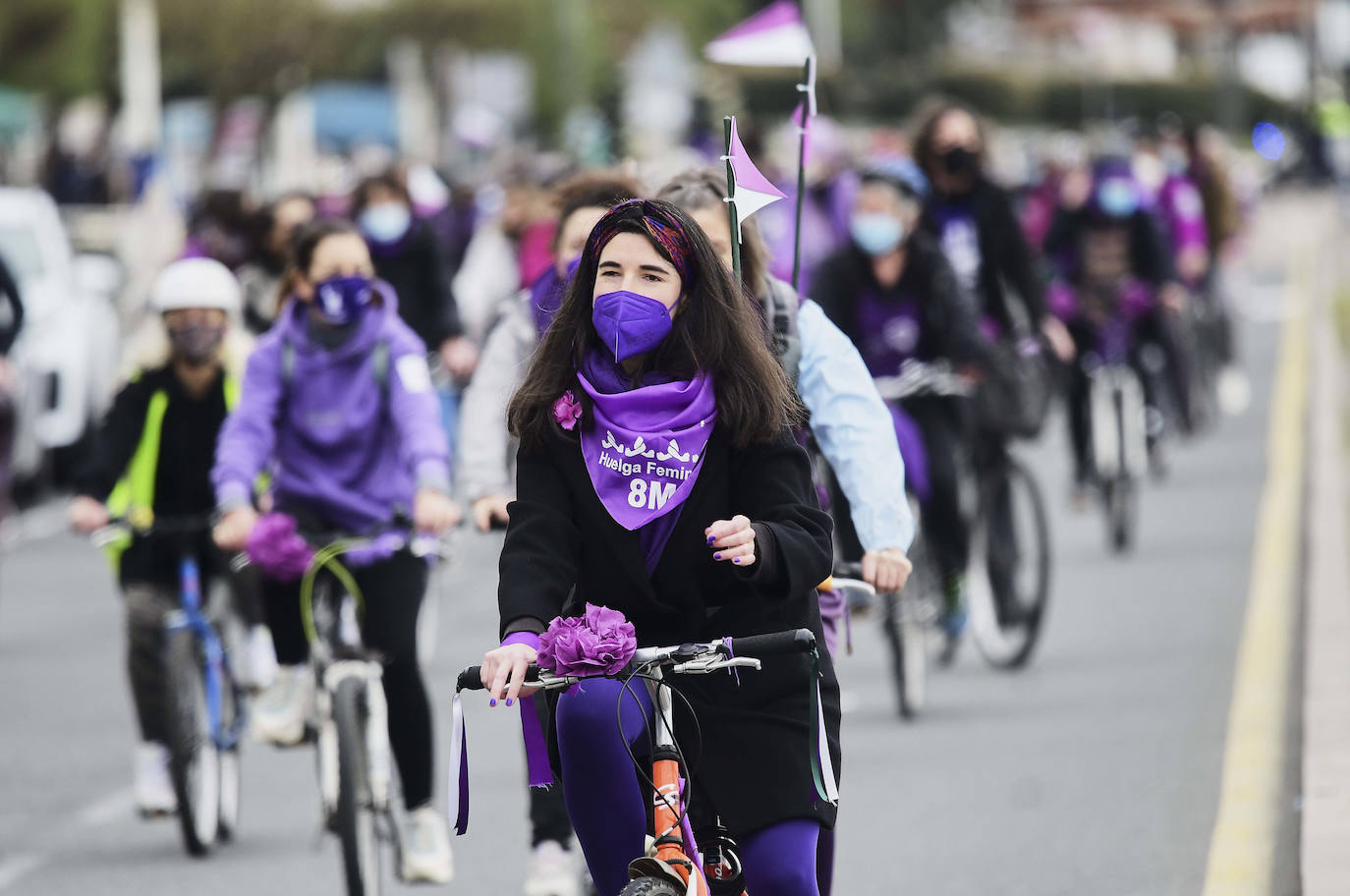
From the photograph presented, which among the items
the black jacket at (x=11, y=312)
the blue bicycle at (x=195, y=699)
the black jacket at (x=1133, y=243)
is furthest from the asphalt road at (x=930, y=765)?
the black jacket at (x=1133, y=243)

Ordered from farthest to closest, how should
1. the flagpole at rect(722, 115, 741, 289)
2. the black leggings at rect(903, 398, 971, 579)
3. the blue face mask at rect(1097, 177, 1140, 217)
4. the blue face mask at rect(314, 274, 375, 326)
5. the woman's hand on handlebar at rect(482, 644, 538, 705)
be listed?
1. the blue face mask at rect(1097, 177, 1140, 217)
2. the black leggings at rect(903, 398, 971, 579)
3. the blue face mask at rect(314, 274, 375, 326)
4. the flagpole at rect(722, 115, 741, 289)
5. the woman's hand on handlebar at rect(482, 644, 538, 705)

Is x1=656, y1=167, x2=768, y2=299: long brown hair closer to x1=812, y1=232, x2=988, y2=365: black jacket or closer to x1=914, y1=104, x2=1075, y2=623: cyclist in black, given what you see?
x1=812, y1=232, x2=988, y2=365: black jacket

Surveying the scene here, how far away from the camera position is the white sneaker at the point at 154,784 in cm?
748

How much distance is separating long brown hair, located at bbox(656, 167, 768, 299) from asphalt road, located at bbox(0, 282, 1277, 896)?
1.84m

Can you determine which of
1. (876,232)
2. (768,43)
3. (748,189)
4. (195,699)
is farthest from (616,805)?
(876,232)

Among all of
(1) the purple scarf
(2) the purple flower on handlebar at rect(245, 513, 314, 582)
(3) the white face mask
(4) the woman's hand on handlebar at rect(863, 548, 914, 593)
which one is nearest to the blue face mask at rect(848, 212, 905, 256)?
(3) the white face mask

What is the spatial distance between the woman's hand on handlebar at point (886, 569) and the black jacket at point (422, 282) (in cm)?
671

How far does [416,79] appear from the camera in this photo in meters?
60.5

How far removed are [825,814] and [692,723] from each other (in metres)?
0.28

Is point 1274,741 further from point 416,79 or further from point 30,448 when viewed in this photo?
point 416,79

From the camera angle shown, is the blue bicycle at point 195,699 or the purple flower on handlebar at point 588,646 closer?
the purple flower on handlebar at point 588,646

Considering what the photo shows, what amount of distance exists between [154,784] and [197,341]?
50.6 inches

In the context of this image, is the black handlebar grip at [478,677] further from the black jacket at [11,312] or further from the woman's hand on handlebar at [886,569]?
the black jacket at [11,312]

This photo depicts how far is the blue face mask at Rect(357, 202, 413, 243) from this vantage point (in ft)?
38.1
